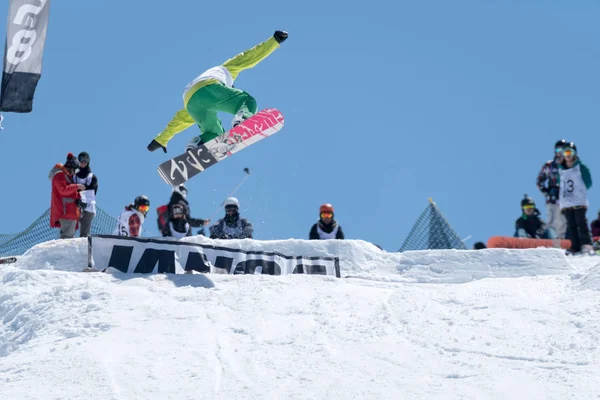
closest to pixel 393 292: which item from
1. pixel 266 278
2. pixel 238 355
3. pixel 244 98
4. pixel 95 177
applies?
pixel 266 278

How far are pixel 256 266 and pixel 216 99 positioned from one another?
2422mm

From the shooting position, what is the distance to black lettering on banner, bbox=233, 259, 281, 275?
8352mm

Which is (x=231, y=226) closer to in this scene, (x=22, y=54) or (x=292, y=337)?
(x=22, y=54)

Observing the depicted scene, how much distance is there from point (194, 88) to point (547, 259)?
13.4 ft

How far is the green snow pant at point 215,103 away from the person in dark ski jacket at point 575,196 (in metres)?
3.53

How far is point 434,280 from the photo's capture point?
9.04 metres

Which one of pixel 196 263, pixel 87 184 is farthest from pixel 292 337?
pixel 87 184

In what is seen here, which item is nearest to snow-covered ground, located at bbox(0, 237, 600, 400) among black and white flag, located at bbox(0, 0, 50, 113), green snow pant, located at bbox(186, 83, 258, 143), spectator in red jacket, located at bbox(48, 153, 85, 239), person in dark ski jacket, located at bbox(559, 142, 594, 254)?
spectator in red jacket, located at bbox(48, 153, 85, 239)

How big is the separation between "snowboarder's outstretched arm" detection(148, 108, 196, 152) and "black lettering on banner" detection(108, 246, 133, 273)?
10.2ft

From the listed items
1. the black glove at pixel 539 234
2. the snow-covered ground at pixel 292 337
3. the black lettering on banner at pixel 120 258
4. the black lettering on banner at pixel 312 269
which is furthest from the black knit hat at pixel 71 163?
the black glove at pixel 539 234

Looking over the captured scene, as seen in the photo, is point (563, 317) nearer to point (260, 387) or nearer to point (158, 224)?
point (260, 387)

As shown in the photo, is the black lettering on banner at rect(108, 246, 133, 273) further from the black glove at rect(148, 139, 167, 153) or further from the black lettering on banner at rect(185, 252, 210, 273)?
the black glove at rect(148, 139, 167, 153)

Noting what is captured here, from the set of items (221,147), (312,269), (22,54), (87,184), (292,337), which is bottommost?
(292,337)

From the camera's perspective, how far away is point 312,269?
8836mm
